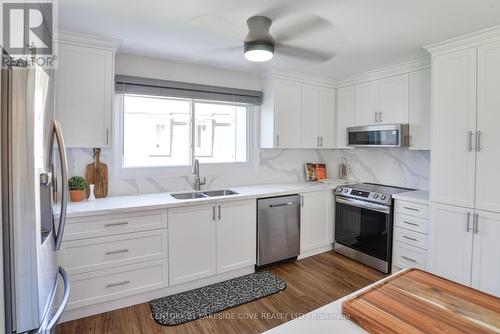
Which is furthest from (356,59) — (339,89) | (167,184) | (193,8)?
(167,184)

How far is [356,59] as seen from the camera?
9.86 feet

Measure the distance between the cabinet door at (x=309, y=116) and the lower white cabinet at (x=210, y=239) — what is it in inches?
50.4

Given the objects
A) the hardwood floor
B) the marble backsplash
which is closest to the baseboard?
the hardwood floor

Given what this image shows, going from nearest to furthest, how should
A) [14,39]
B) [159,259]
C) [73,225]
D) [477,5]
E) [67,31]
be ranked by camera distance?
[14,39] → [477,5] → [73,225] → [67,31] → [159,259]

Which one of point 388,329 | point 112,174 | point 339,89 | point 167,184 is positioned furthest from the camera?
point 339,89

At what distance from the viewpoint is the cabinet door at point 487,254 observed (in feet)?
7.36

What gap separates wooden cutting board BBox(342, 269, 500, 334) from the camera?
0.85 meters

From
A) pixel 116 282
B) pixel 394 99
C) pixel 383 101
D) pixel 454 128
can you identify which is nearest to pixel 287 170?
pixel 383 101

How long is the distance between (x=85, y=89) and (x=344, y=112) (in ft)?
10.0

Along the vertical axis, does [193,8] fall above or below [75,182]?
above

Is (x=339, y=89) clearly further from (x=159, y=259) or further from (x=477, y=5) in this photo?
(x=159, y=259)

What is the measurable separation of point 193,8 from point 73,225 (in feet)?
5.93

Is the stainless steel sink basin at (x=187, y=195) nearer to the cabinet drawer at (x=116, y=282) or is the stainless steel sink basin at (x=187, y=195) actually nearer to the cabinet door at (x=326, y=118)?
the cabinet drawer at (x=116, y=282)

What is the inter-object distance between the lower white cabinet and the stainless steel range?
1.24 m
